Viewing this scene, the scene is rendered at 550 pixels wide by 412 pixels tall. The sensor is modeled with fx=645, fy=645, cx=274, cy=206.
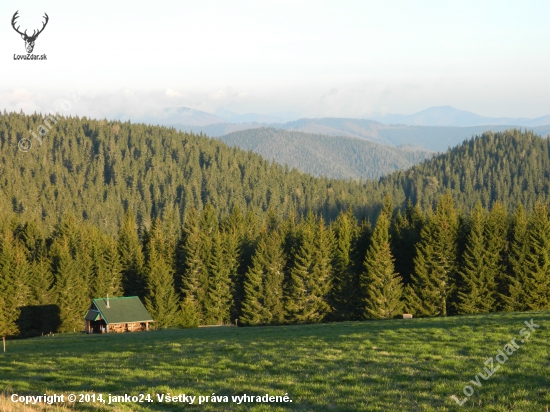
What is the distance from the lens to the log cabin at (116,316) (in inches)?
2636

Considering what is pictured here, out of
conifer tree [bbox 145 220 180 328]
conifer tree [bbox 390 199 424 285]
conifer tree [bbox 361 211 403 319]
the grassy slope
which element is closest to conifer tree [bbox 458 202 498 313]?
conifer tree [bbox 361 211 403 319]

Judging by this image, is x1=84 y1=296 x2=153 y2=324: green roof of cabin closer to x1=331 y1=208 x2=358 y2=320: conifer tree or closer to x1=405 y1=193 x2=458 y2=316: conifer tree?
x1=331 y1=208 x2=358 y2=320: conifer tree

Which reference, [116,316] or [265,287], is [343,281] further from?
[116,316]

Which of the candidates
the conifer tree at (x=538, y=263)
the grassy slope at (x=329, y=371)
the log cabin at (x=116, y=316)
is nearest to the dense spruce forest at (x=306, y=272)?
the conifer tree at (x=538, y=263)

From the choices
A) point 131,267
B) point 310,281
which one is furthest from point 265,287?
point 131,267

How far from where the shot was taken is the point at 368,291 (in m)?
69.4

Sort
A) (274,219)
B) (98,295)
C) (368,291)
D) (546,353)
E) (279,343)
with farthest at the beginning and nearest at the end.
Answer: (274,219), (98,295), (368,291), (279,343), (546,353)

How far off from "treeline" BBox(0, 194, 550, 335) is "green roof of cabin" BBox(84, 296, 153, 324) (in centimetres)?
466

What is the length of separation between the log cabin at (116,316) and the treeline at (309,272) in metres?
4.61

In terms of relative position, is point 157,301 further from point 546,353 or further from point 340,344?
point 546,353

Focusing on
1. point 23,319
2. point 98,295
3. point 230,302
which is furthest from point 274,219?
point 23,319

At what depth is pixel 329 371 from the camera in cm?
2141

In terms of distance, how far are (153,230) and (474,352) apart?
77866mm

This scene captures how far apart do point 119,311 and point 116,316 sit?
91 cm
